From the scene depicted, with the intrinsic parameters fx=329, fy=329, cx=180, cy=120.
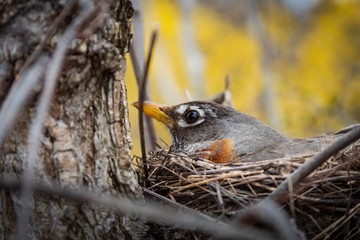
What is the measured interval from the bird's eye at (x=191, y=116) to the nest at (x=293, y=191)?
3.75 ft

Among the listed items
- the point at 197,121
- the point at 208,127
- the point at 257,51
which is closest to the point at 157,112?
the point at 197,121

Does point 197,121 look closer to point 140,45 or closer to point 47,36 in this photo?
point 140,45

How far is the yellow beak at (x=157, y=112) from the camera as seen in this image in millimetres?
3468

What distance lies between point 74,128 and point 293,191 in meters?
1.36

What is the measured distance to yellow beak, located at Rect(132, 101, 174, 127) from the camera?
3.47 metres

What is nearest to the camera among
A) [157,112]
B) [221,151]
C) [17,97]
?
[17,97]

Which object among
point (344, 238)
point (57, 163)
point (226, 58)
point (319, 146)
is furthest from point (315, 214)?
point (226, 58)

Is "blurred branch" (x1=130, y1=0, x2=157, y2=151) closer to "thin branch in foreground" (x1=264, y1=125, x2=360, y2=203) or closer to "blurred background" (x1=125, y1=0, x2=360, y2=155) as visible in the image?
"thin branch in foreground" (x1=264, y1=125, x2=360, y2=203)

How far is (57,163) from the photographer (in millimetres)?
1771

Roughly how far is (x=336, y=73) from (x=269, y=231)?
1186cm

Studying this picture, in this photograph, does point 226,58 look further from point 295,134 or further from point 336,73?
point 295,134

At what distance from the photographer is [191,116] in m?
3.55

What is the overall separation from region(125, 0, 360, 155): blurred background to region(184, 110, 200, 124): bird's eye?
5029 mm

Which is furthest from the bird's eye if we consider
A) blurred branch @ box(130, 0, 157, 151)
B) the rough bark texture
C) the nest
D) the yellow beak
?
the rough bark texture
